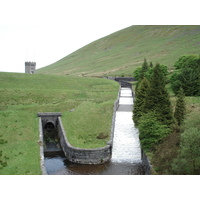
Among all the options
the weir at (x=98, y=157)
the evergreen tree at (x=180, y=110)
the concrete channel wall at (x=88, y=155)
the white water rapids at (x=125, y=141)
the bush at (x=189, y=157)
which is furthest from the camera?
the evergreen tree at (x=180, y=110)

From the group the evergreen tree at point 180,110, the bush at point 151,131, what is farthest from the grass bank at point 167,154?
the evergreen tree at point 180,110

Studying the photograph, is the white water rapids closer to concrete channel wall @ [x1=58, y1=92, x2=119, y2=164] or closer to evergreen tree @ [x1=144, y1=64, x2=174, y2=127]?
concrete channel wall @ [x1=58, y1=92, x2=119, y2=164]

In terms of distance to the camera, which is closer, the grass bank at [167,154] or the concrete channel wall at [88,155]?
the grass bank at [167,154]

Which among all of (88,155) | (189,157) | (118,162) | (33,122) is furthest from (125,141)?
(189,157)

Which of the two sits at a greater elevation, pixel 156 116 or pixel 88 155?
pixel 156 116

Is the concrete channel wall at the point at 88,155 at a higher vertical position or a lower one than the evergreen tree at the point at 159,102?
lower

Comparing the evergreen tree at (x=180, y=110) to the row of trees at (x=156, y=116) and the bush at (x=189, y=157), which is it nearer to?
the row of trees at (x=156, y=116)

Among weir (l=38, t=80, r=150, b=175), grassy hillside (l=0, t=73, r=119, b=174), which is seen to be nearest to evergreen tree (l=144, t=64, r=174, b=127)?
weir (l=38, t=80, r=150, b=175)

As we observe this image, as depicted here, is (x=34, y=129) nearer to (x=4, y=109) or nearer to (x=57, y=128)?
(x=57, y=128)

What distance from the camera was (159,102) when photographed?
3241cm

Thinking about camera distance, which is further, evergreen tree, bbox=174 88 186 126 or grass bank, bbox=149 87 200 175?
evergreen tree, bbox=174 88 186 126

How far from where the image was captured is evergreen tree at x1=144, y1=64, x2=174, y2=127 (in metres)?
31.5

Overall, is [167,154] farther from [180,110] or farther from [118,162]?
[180,110]

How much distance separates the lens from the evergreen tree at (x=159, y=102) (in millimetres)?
31484
